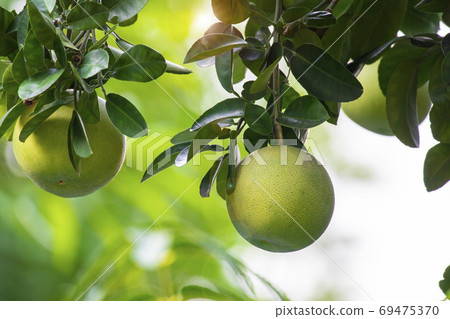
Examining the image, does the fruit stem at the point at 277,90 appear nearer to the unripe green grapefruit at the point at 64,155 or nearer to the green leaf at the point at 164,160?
the green leaf at the point at 164,160

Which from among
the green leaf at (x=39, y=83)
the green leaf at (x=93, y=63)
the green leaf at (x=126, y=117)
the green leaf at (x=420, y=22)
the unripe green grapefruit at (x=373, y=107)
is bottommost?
the unripe green grapefruit at (x=373, y=107)

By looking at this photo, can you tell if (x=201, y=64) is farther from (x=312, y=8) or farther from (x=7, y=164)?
(x=7, y=164)

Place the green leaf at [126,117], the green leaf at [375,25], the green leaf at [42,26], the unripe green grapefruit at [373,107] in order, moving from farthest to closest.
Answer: the unripe green grapefruit at [373,107] < the green leaf at [375,25] < the green leaf at [126,117] < the green leaf at [42,26]

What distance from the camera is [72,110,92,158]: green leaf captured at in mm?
744

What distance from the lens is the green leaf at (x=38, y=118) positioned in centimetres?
77

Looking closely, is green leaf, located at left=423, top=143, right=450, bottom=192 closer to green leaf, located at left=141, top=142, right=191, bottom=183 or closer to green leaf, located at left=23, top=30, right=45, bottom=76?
green leaf, located at left=141, top=142, right=191, bottom=183

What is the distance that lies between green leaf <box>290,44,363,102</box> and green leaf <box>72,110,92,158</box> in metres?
0.31

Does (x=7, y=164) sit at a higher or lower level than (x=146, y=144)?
lower

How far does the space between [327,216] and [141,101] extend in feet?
3.74

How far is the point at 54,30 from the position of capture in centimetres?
72

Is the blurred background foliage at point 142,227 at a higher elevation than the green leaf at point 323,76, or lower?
lower

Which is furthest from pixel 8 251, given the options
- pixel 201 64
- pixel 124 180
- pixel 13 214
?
pixel 201 64

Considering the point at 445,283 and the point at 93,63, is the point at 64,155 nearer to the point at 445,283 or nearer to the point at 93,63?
the point at 93,63

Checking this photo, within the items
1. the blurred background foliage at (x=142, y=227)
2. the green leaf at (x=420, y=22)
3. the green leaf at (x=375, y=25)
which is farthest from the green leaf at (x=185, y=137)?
the blurred background foliage at (x=142, y=227)
